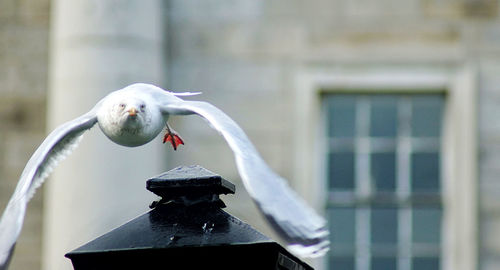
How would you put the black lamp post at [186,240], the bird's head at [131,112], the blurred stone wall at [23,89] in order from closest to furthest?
the black lamp post at [186,240] → the bird's head at [131,112] → the blurred stone wall at [23,89]

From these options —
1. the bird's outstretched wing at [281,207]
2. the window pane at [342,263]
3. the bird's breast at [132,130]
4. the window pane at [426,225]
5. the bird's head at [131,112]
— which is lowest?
the window pane at [342,263]

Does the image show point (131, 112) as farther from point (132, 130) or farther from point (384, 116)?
point (384, 116)

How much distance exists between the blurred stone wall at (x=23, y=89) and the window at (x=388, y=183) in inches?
95.7

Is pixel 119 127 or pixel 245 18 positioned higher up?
pixel 245 18

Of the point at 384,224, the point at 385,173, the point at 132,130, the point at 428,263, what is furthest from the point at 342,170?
the point at 132,130

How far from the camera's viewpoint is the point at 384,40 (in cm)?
1158

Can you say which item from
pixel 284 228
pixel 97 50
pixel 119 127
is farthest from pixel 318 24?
pixel 284 228

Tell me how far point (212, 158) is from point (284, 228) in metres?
8.45

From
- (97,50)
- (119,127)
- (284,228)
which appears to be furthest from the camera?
(97,50)

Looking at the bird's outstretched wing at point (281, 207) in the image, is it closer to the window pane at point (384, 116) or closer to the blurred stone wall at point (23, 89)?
the window pane at point (384, 116)

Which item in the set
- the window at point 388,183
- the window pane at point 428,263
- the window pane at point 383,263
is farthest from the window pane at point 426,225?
the window pane at point 383,263

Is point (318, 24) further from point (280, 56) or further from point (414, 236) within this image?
point (414, 236)

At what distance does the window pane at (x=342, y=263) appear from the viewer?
11875mm

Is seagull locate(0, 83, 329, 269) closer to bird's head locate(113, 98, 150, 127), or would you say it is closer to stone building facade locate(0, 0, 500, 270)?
bird's head locate(113, 98, 150, 127)
